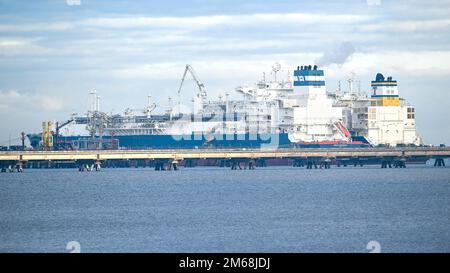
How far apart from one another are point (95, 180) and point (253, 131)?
55.1 m

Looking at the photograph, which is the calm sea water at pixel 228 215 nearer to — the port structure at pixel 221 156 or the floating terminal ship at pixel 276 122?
the port structure at pixel 221 156

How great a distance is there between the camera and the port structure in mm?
119562

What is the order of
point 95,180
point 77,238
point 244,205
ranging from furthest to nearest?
point 95,180, point 244,205, point 77,238

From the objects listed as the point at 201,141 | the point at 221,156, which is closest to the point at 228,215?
the point at 221,156

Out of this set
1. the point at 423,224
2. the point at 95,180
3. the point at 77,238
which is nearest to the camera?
the point at 77,238

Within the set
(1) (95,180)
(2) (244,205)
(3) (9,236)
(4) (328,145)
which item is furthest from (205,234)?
(4) (328,145)

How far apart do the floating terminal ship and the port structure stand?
20.6 meters

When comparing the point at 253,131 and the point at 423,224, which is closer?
the point at 423,224

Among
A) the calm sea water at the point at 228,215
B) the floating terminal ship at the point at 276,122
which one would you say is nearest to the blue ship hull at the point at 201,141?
the floating terminal ship at the point at 276,122

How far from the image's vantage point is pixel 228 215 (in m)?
62.5

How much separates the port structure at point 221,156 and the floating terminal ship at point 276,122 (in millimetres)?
20581

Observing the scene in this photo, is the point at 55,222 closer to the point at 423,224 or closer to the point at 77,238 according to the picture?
the point at 77,238

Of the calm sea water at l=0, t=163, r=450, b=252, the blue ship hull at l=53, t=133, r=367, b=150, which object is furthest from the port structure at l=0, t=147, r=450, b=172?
the calm sea water at l=0, t=163, r=450, b=252
